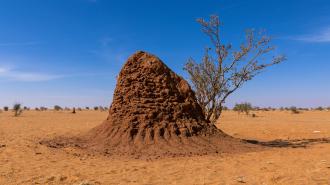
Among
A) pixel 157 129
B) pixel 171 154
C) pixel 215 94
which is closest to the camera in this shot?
pixel 171 154

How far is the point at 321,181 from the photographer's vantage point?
6641 millimetres

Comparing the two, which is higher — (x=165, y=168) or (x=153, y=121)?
(x=153, y=121)

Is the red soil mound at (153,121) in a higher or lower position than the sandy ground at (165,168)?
higher

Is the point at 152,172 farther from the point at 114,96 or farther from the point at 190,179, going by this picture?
the point at 114,96

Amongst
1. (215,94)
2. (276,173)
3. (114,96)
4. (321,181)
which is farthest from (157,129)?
(321,181)

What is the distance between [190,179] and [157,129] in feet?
14.1

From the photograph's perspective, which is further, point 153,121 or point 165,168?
point 153,121

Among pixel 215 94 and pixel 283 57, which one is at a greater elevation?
pixel 283 57

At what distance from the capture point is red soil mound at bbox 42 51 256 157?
1110 cm

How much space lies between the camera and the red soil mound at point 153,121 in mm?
11102

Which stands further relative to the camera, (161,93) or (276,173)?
(161,93)

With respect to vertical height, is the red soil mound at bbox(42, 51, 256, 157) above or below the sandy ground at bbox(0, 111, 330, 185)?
above

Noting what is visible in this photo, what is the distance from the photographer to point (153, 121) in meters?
11.8

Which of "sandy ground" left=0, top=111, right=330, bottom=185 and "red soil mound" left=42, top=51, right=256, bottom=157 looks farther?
"red soil mound" left=42, top=51, right=256, bottom=157
